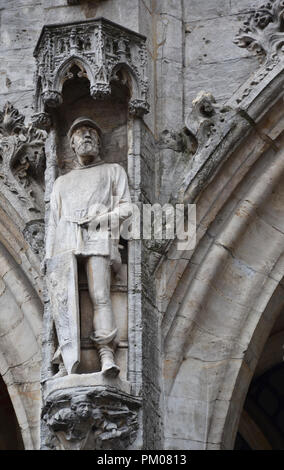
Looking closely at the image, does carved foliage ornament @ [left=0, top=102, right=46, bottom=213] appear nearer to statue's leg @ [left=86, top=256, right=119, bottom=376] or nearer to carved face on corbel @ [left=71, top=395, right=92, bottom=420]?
statue's leg @ [left=86, top=256, right=119, bottom=376]

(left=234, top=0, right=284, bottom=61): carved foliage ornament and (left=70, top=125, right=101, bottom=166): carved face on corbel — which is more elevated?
(left=234, top=0, right=284, bottom=61): carved foliage ornament

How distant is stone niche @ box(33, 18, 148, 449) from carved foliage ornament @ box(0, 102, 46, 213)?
1.04 ft

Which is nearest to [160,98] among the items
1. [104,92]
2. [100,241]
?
[104,92]

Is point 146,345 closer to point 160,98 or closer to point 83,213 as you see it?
point 83,213

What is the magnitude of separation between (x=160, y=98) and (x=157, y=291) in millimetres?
1491

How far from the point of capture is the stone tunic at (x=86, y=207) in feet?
36.3

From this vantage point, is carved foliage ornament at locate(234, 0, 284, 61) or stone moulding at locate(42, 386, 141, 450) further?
carved foliage ornament at locate(234, 0, 284, 61)

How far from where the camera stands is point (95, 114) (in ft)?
38.8

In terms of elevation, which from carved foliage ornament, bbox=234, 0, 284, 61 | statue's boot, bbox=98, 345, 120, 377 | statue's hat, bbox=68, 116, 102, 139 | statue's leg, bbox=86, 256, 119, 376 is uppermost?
carved foliage ornament, bbox=234, 0, 284, 61

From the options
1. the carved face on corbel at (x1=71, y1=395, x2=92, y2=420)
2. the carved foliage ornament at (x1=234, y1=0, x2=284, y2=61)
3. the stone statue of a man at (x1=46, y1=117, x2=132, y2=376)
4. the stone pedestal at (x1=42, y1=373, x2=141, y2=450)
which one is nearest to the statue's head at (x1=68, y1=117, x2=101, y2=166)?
the stone statue of a man at (x1=46, y1=117, x2=132, y2=376)

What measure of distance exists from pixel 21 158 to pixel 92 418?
2.27 metres

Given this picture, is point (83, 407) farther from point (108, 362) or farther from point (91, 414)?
point (108, 362)

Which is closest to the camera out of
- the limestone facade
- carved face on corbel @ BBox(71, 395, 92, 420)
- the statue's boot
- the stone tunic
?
carved face on corbel @ BBox(71, 395, 92, 420)

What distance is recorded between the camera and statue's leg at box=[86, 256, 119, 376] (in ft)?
35.5
